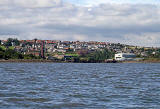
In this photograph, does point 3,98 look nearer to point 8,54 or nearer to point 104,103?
point 104,103

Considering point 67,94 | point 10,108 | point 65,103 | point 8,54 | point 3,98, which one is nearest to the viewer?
point 10,108

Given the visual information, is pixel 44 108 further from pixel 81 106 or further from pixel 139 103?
pixel 139 103

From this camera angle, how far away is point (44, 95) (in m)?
27.8

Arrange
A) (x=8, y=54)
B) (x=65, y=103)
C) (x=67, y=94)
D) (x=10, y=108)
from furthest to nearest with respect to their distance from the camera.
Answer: (x=8, y=54) < (x=67, y=94) < (x=65, y=103) < (x=10, y=108)

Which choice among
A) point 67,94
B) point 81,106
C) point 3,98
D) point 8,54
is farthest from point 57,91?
point 8,54

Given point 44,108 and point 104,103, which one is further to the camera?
point 104,103

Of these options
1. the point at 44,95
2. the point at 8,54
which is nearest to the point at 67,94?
the point at 44,95

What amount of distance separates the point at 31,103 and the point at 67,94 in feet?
15.9

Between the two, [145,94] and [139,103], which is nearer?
[139,103]

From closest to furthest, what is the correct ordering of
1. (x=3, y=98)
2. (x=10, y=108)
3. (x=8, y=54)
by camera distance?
(x=10, y=108) → (x=3, y=98) → (x=8, y=54)

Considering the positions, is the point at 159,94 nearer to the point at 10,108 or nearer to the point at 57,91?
the point at 57,91

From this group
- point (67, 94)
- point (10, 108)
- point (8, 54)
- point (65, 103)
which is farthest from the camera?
point (8, 54)

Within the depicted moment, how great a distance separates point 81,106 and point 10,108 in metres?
4.08

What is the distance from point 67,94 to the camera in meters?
28.6
